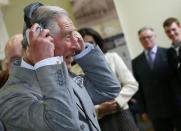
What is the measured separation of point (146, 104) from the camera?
371cm

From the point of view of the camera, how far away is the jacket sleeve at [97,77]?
1.48 m

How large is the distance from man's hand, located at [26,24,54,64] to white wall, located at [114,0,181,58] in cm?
319

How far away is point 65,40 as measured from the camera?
1.20 m

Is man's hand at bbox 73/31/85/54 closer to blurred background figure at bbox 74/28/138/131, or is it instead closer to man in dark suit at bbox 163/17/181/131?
blurred background figure at bbox 74/28/138/131

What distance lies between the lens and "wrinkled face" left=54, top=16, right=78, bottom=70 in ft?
3.89

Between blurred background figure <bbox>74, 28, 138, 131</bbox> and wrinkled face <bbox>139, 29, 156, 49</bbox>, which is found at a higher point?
wrinkled face <bbox>139, 29, 156, 49</bbox>

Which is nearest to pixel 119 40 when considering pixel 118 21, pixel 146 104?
pixel 118 21

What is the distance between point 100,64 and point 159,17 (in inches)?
112

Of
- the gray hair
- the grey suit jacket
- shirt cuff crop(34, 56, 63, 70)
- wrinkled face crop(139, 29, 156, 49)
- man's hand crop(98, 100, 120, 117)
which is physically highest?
the gray hair

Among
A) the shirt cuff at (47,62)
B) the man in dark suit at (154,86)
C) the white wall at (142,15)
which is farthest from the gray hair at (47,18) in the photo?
the white wall at (142,15)

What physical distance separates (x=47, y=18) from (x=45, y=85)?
27 cm

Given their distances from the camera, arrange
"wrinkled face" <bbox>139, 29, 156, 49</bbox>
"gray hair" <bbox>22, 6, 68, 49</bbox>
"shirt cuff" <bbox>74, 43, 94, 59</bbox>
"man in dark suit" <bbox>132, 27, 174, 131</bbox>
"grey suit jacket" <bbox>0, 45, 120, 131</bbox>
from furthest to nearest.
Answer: "wrinkled face" <bbox>139, 29, 156, 49</bbox> < "man in dark suit" <bbox>132, 27, 174, 131</bbox> < "shirt cuff" <bbox>74, 43, 94, 59</bbox> < "gray hair" <bbox>22, 6, 68, 49</bbox> < "grey suit jacket" <bbox>0, 45, 120, 131</bbox>

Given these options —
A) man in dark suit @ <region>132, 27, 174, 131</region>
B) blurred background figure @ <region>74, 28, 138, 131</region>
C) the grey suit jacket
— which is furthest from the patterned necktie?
the grey suit jacket

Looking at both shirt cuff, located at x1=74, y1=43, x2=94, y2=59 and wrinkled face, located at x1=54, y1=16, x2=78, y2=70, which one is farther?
shirt cuff, located at x1=74, y1=43, x2=94, y2=59
